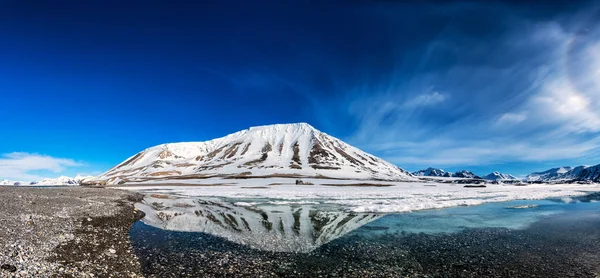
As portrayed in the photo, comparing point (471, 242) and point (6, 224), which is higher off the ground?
point (6, 224)

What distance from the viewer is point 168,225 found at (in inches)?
1180

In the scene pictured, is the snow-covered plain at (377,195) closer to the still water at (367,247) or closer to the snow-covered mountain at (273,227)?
the snow-covered mountain at (273,227)

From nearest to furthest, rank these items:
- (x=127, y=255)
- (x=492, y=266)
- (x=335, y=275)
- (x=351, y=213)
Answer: (x=335, y=275) → (x=492, y=266) → (x=127, y=255) → (x=351, y=213)

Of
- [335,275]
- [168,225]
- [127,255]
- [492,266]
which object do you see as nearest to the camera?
[335,275]

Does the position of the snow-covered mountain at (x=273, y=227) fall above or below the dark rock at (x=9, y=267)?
below

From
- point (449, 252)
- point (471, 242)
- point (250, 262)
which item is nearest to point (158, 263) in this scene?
point (250, 262)

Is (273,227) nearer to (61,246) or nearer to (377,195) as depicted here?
(61,246)

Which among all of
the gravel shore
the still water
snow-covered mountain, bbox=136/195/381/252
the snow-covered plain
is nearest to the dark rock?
the gravel shore

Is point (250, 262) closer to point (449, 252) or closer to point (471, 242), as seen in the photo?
point (449, 252)

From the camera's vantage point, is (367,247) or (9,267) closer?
(9,267)

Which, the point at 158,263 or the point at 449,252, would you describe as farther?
the point at 449,252

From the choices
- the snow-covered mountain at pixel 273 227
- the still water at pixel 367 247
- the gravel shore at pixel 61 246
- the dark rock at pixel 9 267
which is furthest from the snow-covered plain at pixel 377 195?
the dark rock at pixel 9 267

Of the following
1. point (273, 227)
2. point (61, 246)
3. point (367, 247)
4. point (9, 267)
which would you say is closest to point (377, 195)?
point (273, 227)

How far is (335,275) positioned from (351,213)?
24.5 meters
